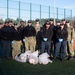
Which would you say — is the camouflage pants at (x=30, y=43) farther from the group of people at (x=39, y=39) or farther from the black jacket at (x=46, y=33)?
the black jacket at (x=46, y=33)

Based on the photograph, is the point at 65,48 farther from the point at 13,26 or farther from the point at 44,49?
the point at 13,26

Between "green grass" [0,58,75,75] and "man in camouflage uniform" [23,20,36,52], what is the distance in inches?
59.7

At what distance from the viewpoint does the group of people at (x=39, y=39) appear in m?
11.3

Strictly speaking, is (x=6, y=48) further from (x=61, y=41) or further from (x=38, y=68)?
(x=38, y=68)

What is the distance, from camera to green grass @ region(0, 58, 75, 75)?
342 inches

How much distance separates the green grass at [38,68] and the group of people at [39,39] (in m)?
1.06

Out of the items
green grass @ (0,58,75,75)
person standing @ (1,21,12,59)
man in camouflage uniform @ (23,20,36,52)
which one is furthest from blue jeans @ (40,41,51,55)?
person standing @ (1,21,12,59)

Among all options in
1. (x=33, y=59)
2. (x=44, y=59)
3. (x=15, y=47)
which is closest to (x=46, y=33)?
(x=44, y=59)

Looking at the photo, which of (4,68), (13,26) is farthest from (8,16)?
(4,68)

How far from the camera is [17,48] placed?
12.0 meters

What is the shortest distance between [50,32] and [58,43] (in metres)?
0.60

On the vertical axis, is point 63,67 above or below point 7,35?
below

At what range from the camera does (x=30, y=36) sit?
38.6 feet

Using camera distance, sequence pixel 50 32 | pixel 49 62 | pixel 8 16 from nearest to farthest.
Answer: pixel 49 62
pixel 50 32
pixel 8 16
